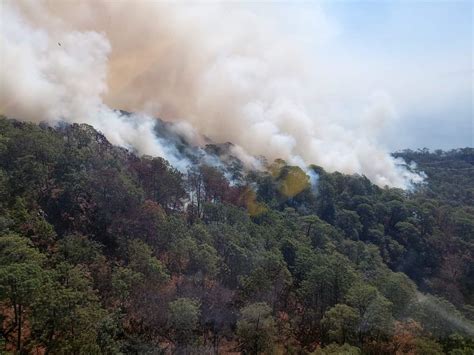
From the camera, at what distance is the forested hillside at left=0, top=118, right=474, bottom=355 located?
93.8 feet

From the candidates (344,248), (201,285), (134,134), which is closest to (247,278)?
(201,285)

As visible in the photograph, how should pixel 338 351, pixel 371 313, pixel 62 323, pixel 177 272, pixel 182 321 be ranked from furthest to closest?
pixel 177 272 < pixel 371 313 < pixel 182 321 < pixel 338 351 < pixel 62 323

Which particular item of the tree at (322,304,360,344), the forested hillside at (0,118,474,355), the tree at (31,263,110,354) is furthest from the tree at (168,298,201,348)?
the tree at (322,304,360,344)

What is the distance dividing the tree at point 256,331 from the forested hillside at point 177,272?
99mm

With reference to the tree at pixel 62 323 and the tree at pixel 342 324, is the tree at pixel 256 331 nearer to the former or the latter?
the tree at pixel 342 324

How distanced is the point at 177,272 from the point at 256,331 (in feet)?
36.4

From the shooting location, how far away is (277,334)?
115 feet

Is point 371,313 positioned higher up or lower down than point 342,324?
higher up

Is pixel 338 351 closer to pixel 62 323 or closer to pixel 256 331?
pixel 256 331

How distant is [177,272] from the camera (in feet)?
134

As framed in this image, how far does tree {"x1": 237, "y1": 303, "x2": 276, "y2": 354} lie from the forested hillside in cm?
10

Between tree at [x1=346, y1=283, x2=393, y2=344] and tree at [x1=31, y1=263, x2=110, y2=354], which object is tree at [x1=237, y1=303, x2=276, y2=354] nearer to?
tree at [x1=346, y1=283, x2=393, y2=344]

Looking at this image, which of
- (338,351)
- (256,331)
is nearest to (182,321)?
(256,331)

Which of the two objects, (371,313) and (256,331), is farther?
(371,313)
